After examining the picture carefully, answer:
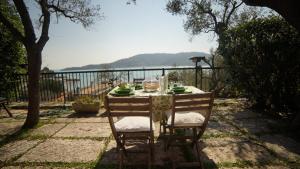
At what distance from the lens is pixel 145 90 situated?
4016 millimetres

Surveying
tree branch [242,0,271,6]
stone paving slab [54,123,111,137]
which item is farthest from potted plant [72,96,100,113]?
tree branch [242,0,271,6]

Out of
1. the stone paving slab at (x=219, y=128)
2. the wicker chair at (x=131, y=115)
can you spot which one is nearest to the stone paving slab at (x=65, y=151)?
the wicker chair at (x=131, y=115)

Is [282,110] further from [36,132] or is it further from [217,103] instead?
[36,132]

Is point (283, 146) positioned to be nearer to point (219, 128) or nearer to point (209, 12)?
point (219, 128)

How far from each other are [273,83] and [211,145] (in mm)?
2937

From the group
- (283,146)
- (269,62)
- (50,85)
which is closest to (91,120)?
(50,85)

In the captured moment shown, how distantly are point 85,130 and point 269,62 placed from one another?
4.52 meters

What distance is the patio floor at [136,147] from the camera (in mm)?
3154

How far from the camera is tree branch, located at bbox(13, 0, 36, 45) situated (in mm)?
4664

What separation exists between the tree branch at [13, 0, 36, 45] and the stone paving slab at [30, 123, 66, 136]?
189 cm

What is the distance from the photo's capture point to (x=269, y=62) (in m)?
5.43

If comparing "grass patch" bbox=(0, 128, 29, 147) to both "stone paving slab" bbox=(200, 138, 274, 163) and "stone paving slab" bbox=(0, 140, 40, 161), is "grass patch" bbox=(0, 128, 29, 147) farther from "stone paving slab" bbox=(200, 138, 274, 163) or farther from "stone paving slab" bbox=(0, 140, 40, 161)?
"stone paving slab" bbox=(200, 138, 274, 163)

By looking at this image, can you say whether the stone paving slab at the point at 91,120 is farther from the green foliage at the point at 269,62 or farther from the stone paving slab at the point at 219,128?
the green foliage at the point at 269,62

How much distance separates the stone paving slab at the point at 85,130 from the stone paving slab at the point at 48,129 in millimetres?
167
